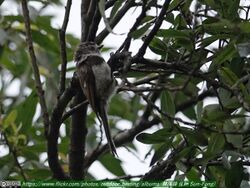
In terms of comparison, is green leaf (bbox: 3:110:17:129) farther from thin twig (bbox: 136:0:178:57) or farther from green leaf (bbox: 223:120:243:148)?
green leaf (bbox: 223:120:243:148)

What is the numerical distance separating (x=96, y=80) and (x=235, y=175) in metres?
1.15

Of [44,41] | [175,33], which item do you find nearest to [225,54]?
[175,33]

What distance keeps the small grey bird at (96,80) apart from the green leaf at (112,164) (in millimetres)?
929

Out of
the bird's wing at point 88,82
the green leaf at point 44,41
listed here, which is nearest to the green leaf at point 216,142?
the bird's wing at point 88,82

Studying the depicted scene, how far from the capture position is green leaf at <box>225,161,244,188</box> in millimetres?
3053

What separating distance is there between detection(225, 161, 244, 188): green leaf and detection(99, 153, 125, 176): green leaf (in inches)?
71.7

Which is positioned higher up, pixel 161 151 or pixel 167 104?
pixel 167 104

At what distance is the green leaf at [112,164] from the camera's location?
15.8ft

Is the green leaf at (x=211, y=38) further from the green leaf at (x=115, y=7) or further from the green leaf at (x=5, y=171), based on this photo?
the green leaf at (x=5, y=171)

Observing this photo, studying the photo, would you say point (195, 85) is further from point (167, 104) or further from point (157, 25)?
point (157, 25)

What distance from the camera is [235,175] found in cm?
305

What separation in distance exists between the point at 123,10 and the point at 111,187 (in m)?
0.97

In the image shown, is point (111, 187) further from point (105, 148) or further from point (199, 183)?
point (105, 148)

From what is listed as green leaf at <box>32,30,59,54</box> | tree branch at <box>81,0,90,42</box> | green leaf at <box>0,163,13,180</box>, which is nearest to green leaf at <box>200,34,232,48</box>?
tree branch at <box>81,0,90,42</box>
